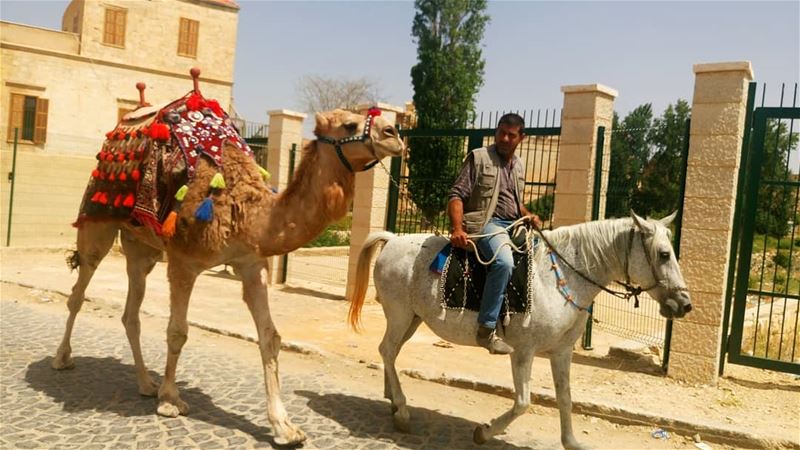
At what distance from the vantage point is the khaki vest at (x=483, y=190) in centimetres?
492

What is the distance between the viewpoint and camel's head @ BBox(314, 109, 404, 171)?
14.4 feet

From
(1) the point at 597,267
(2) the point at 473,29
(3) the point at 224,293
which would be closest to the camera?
(1) the point at 597,267

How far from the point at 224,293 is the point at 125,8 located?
18.3 meters

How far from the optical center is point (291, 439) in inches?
179

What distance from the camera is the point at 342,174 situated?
4.43 meters

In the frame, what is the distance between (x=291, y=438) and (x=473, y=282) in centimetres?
177

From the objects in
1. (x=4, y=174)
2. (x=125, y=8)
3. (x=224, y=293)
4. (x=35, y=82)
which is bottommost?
(x=224, y=293)

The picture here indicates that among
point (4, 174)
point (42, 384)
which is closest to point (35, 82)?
point (4, 174)

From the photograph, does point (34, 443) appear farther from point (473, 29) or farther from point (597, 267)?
point (473, 29)

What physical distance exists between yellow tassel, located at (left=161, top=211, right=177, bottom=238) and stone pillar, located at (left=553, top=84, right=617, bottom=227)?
5.50 metres

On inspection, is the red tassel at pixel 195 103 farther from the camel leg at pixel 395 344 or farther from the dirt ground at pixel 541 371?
the dirt ground at pixel 541 371

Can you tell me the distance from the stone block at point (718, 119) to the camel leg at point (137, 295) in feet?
19.9

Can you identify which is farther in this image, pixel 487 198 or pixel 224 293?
pixel 224 293

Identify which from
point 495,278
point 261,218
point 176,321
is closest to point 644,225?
point 495,278
